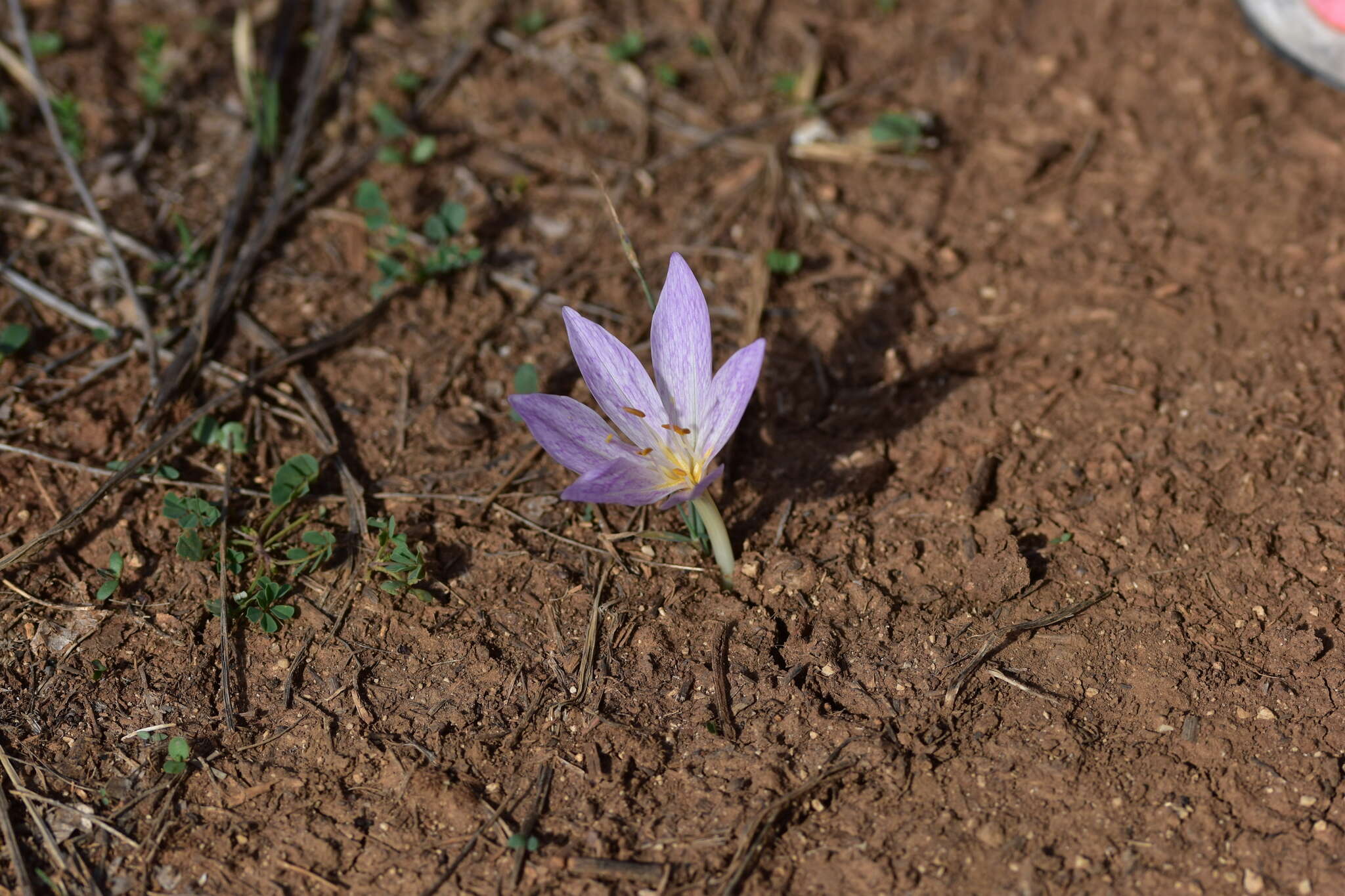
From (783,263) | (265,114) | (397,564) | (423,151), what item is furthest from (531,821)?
(265,114)

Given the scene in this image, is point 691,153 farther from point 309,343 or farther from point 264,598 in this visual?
point 264,598

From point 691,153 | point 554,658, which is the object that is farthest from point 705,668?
point 691,153

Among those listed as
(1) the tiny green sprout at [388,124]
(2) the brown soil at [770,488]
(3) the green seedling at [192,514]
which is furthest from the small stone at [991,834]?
(1) the tiny green sprout at [388,124]

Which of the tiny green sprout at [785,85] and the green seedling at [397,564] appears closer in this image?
the green seedling at [397,564]

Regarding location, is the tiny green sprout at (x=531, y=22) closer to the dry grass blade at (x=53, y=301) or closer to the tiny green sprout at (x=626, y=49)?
the tiny green sprout at (x=626, y=49)

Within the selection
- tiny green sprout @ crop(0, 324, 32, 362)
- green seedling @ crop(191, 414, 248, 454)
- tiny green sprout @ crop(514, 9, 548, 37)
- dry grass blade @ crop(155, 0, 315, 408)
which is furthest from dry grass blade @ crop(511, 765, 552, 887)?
tiny green sprout @ crop(514, 9, 548, 37)

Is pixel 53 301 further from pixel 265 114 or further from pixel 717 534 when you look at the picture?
pixel 717 534

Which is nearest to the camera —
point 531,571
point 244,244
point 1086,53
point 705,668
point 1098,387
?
point 705,668
